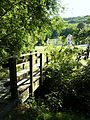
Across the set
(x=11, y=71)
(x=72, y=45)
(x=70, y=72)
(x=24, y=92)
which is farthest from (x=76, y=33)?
(x=11, y=71)

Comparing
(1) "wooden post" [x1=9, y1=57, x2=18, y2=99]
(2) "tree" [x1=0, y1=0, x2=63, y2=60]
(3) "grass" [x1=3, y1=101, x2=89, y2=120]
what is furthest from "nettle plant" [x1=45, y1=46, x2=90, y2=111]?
(1) "wooden post" [x1=9, y1=57, x2=18, y2=99]

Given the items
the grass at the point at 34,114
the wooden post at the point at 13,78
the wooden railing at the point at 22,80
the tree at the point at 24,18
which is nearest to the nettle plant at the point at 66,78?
the wooden railing at the point at 22,80

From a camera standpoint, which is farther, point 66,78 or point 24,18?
point 66,78

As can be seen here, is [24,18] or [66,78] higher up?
[24,18]

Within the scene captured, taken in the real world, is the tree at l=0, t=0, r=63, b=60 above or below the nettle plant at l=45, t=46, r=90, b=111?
above

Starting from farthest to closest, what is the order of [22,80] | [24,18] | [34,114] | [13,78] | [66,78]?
[66,78]
[22,80]
[24,18]
[34,114]
[13,78]

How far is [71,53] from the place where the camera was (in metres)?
14.0

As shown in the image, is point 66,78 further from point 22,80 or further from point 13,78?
point 13,78

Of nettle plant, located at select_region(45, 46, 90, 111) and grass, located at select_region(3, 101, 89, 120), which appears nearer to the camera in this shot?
grass, located at select_region(3, 101, 89, 120)

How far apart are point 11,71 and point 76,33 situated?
5347 millimetres

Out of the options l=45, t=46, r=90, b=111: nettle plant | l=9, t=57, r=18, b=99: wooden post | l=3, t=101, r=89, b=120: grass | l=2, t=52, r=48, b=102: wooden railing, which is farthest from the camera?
l=45, t=46, r=90, b=111: nettle plant

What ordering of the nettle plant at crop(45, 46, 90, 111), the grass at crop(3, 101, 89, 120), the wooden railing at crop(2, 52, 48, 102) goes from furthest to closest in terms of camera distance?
the nettle plant at crop(45, 46, 90, 111) < the wooden railing at crop(2, 52, 48, 102) < the grass at crop(3, 101, 89, 120)

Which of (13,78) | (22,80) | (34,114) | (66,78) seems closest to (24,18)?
(22,80)

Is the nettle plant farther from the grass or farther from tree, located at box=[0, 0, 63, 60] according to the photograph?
tree, located at box=[0, 0, 63, 60]
